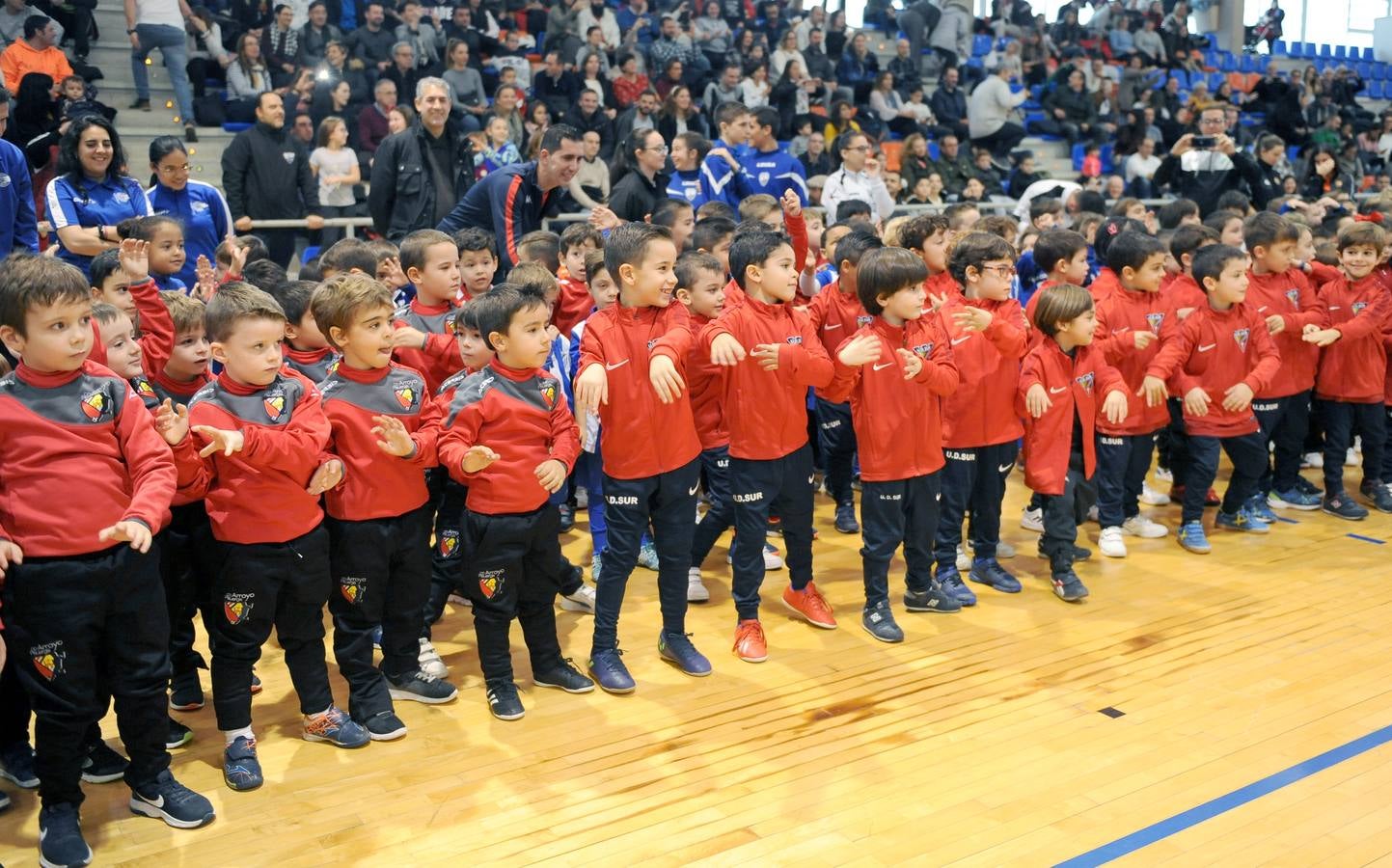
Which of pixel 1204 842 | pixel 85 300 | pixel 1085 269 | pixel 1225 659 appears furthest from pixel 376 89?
pixel 1204 842

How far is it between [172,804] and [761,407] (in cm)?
237

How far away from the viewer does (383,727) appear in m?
3.97

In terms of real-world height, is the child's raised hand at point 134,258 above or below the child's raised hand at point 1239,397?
above

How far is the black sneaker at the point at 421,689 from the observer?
4.25 meters

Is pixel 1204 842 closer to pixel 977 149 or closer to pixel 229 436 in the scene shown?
pixel 229 436

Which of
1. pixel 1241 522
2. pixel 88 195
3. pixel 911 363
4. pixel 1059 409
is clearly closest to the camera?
pixel 911 363

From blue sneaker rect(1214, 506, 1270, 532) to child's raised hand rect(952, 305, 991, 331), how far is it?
A: 2.28 meters

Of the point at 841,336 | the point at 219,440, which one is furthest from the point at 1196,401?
the point at 219,440

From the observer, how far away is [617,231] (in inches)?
175

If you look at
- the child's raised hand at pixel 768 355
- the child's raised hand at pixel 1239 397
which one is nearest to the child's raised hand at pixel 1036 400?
the child's raised hand at pixel 1239 397

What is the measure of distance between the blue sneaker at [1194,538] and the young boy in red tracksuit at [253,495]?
13.9 feet

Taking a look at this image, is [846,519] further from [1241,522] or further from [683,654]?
[1241,522]

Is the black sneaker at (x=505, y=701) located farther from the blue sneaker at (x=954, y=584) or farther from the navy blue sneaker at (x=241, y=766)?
the blue sneaker at (x=954, y=584)

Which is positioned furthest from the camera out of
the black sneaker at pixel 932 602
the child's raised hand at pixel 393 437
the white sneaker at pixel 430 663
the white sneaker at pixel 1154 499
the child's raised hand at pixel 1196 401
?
the white sneaker at pixel 1154 499
